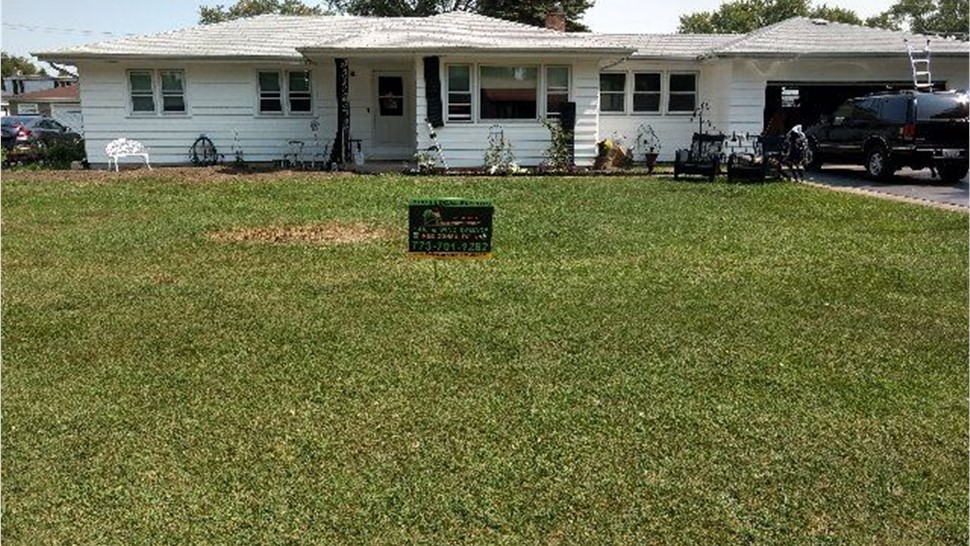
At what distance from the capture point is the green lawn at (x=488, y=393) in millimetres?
3355

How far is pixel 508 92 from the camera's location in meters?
18.1

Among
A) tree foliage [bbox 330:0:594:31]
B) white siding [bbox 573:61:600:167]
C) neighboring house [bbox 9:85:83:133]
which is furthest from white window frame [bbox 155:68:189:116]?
neighboring house [bbox 9:85:83:133]

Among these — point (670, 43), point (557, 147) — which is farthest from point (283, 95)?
point (670, 43)

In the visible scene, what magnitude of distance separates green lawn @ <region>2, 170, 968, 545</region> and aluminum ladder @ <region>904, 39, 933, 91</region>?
11.3 m

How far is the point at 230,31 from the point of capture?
2066cm

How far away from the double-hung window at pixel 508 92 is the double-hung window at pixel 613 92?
3303 mm

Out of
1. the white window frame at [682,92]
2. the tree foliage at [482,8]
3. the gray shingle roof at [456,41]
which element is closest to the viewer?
the gray shingle roof at [456,41]

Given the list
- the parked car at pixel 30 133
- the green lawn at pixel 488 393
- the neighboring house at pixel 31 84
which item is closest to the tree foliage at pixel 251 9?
the neighboring house at pixel 31 84

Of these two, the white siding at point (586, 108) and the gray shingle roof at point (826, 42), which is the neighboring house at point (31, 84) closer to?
the white siding at point (586, 108)

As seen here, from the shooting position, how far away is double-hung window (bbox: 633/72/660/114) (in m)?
20.8

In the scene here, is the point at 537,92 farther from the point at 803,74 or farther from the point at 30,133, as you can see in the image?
the point at 30,133

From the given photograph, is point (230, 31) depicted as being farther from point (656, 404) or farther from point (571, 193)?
point (656, 404)

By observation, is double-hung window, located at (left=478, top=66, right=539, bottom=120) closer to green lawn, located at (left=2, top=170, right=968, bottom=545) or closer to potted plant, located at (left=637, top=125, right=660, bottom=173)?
potted plant, located at (left=637, top=125, right=660, bottom=173)

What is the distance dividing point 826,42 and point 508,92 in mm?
8517
